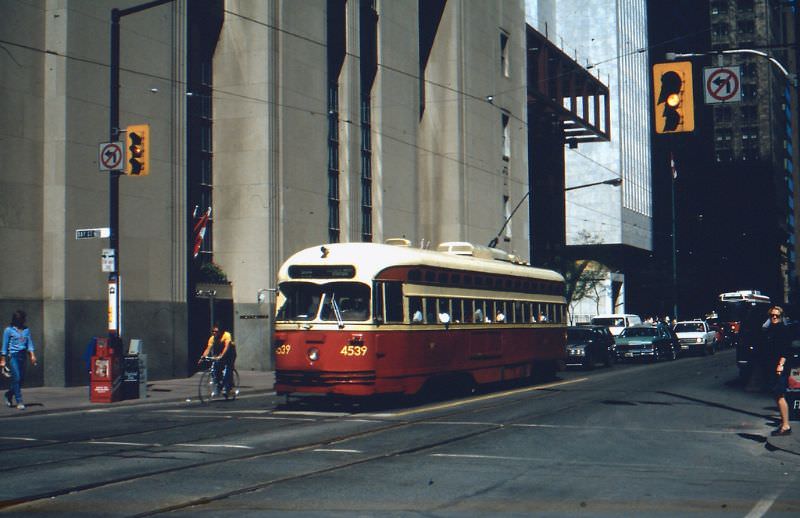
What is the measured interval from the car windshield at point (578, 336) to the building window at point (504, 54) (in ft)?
74.6

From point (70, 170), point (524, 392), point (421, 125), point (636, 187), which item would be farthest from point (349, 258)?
point (636, 187)

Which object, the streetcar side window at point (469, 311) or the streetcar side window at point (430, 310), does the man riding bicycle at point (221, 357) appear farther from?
the streetcar side window at point (469, 311)

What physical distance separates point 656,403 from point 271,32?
20.6 meters

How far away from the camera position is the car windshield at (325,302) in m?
18.9

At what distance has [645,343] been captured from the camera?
41000mm

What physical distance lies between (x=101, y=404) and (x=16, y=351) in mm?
2249

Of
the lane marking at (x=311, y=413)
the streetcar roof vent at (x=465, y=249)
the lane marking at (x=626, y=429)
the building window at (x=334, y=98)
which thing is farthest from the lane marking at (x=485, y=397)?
the building window at (x=334, y=98)

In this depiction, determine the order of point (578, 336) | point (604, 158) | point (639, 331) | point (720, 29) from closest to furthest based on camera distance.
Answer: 1. point (578, 336)
2. point (639, 331)
3. point (604, 158)
4. point (720, 29)

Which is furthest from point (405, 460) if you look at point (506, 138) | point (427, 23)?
point (506, 138)

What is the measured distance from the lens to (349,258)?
19.1 m

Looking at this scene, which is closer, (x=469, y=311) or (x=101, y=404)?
(x=101, y=404)

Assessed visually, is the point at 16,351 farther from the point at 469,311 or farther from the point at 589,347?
the point at 589,347

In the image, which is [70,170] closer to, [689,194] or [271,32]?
[271,32]

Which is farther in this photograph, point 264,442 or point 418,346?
point 418,346
